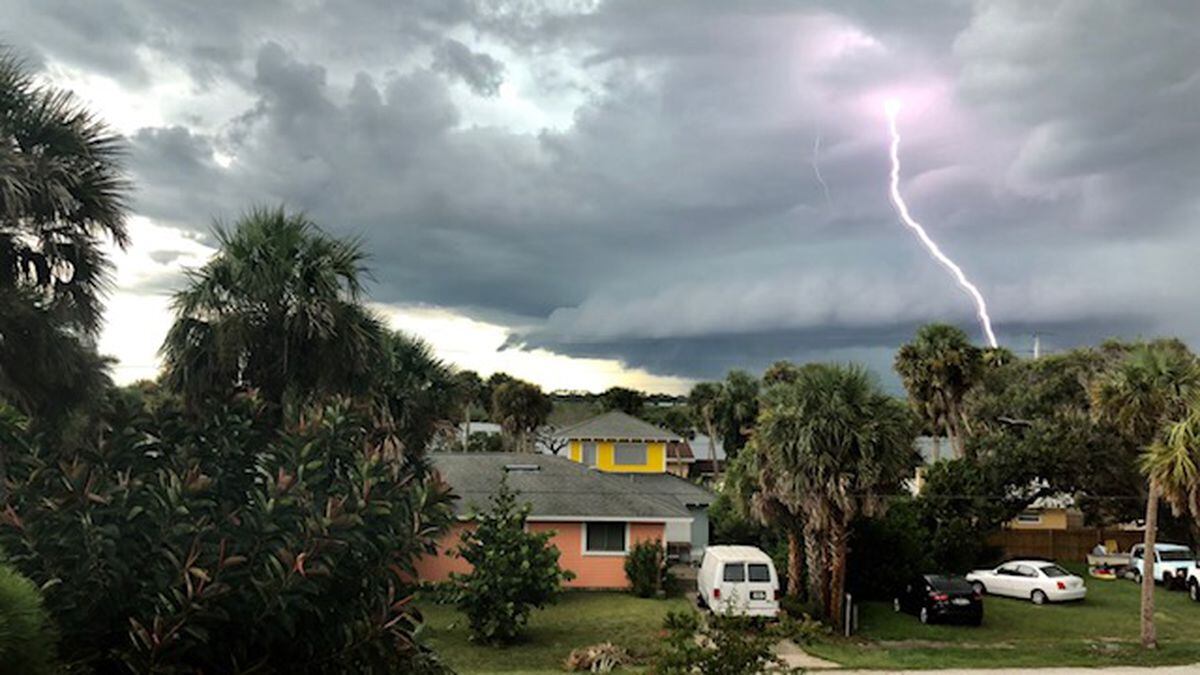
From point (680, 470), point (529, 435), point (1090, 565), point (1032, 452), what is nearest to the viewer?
point (1090, 565)

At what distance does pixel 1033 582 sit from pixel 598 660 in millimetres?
16922

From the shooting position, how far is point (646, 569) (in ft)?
88.0

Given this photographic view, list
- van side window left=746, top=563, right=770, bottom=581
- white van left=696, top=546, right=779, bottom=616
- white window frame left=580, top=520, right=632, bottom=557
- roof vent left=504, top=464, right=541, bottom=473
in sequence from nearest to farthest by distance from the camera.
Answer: white van left=696, top=546, right=779, bottom=616 < van side window left=746, top=563, right=770, bottom=581 < white window frame left=580, top=520, right=632, bottom=557 < roof vent left=504, top=464, right=541, bottom=473

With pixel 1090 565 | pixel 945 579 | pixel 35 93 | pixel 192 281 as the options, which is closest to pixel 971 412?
pixel 1090 565

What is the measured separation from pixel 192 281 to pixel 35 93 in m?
5.16

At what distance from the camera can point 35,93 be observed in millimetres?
12195

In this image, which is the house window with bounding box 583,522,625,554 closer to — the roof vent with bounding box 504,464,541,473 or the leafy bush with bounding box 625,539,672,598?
the leafy bush with bounding box 625,539,672,598

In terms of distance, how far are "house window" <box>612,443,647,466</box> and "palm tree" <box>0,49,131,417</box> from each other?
34563mm

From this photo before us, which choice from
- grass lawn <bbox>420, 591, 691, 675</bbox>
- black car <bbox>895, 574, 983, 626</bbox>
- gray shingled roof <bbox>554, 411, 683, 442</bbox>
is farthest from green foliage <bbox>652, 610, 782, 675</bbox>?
gray shingled roof <bbox>554, 411, 683, 442</bbox>

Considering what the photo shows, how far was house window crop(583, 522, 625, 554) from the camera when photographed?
92.5ft

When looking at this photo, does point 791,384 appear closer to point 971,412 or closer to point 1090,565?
point 1090,565

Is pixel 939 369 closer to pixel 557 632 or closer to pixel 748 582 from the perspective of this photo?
pixel 748 582

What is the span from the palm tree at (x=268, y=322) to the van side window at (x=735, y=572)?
1060 centimetres

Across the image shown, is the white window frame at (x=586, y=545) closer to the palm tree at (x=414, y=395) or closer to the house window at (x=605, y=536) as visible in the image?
the house window at (x=605, y=536)
